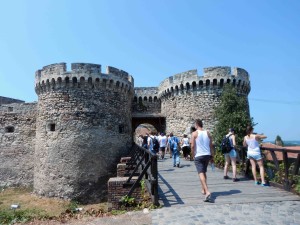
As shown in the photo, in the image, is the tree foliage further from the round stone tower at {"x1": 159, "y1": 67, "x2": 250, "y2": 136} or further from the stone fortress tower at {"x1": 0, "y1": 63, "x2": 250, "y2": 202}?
the stone fortress tower at {"x1": 0, "y1": 63, "x2": 250, "y2": 202}

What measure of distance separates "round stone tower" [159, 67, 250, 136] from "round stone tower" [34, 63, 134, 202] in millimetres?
4332

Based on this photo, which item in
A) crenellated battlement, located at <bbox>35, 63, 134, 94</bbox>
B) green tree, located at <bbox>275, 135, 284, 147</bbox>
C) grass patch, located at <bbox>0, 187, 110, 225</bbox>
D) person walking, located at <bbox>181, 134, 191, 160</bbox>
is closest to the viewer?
grass patch, located at <bbox>0, 187, 110, 225</bbox>

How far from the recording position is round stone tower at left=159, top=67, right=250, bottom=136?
18.1m

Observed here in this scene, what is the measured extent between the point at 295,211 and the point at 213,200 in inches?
65.0

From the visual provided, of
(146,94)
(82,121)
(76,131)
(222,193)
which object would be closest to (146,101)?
(146,94)

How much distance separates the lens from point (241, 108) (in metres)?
A: 15.4

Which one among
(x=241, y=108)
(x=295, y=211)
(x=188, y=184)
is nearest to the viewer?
(x=295, y=211)

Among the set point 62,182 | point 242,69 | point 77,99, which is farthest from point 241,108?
point 62,182

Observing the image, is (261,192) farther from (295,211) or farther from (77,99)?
(77,99)

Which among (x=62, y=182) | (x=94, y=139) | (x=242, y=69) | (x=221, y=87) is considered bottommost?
(x=62, y=182)

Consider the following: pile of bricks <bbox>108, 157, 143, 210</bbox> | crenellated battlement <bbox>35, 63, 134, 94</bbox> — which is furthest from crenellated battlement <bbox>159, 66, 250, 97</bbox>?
pile of bricks <bbox>108, 157, 143, 210</bbox>

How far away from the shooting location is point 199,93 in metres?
18.4

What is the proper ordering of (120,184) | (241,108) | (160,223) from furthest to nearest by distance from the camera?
(241,108) < (120,184) < (160,223)

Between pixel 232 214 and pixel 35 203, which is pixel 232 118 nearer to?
pixel 232 214
